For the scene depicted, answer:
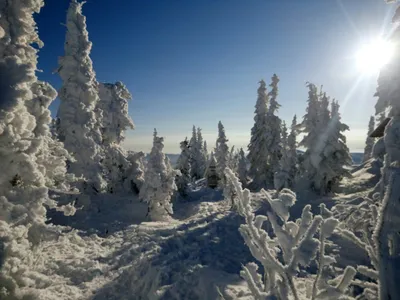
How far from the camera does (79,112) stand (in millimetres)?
18297

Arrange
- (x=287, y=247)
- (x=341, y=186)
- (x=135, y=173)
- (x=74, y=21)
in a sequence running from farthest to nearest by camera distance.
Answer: (x=341, y=186) → (x=135, y=173) → (x=74, y=21) → (x=287, y=247)

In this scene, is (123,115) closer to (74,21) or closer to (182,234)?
(74,21)

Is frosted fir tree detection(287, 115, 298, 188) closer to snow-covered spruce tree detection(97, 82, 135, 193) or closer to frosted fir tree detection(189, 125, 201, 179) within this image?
snow-covered spruce tree detection(97, 82, 135, 193)

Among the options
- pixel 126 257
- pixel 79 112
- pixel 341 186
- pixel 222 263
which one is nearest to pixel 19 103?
pixel 126 257

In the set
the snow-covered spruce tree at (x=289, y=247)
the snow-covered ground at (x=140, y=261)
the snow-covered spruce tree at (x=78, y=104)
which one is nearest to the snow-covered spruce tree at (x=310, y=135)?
the snow-covered ground at (x=140, y=261)

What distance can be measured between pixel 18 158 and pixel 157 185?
12.6 metres

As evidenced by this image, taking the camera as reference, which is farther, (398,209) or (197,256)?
(197,256)

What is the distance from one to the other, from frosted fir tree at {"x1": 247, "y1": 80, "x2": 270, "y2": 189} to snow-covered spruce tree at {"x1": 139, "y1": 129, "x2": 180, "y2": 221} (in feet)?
63.0

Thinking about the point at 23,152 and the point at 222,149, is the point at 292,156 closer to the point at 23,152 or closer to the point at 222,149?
the point at 222,149

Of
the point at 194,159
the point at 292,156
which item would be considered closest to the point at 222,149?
the point at 292,156

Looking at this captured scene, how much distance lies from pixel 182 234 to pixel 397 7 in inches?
462

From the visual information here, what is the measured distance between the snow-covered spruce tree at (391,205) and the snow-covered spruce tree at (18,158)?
782cm

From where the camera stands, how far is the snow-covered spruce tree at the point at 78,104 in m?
18.0

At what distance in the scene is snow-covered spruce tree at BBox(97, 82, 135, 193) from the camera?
79.6ft
